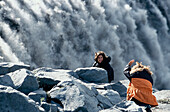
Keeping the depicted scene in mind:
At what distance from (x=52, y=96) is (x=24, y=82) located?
53cm

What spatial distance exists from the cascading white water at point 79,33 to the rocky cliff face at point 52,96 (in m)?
4.22

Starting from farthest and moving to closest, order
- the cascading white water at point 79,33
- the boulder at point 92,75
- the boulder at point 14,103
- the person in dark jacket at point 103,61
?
the cascading white water at point 79,33 → the person in dark jacket at point 103,61 → the boulder at point 92,75 → the boulder at point 14,103

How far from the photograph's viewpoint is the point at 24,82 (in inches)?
144

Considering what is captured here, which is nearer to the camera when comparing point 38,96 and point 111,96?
point 38,96

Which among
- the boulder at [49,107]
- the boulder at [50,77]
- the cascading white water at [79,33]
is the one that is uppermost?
the cascading white water at [79,33]

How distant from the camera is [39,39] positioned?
30.8 ft

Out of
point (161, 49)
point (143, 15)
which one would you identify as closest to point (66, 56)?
point (143, 15)

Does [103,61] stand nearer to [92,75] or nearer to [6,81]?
[92,75]

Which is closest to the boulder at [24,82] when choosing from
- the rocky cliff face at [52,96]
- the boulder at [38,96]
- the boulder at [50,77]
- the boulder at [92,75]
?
A: the rocky cliff face at [52,96]

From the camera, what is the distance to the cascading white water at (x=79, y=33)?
29.6ft

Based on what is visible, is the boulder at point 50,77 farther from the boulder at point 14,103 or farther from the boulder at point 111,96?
the boulder at point 14,103

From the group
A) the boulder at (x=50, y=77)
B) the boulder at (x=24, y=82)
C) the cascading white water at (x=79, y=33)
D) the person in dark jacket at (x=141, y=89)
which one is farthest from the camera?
the cascading white water at (x=79, y=33)

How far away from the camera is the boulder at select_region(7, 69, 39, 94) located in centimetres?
362

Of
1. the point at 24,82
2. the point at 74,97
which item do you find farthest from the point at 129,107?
the point at 24,82
